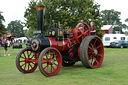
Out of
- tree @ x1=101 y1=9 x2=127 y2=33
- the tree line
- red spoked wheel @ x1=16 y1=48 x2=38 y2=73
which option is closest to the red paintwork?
red spoked wheel @ x1=16 y1=48 x2=38 y2=73

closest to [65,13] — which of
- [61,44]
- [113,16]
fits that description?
[61,44]

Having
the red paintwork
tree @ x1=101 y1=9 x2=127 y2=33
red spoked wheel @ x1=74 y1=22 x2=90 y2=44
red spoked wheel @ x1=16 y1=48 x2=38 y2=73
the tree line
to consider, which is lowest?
red spoked wheel @ x1=16 y1=48 x2=38 y2=73

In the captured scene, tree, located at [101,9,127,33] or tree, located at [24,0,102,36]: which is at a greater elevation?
tree, located at [101,9,127,33]

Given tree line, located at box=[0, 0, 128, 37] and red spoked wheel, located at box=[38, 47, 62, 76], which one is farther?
tree line, located at box=[0, 0, 128, 37]

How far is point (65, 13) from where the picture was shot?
27.6 meters

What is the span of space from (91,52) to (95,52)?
0.68ft

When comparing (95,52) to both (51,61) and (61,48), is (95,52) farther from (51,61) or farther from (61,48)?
(51,61)

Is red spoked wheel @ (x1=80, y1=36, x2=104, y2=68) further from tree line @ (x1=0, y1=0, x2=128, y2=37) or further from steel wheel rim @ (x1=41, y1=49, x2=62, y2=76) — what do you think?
tree line @ (x1=0, y1=0, x2=128, y2=37)

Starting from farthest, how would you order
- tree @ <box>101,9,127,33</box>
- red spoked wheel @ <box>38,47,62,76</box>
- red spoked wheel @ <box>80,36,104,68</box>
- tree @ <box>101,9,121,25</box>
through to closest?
tree @ <box>101,9,121,25</box>
tree @ <box>101,9,127,33</box>
red spoked wheel @ <box>80,36,104,68</box>
red spoked wheel @ <box>38,47,62,76</box>

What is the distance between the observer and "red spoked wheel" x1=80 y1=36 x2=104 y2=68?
7.12 m

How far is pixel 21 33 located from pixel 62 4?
9142 cm

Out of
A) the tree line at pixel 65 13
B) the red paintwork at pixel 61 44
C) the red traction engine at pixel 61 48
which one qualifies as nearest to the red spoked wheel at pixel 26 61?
the red traction engine at pixel 61 48

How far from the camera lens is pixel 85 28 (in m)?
8.12

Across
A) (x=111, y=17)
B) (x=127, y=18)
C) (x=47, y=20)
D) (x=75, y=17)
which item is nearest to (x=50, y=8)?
(x=47, y=20)
